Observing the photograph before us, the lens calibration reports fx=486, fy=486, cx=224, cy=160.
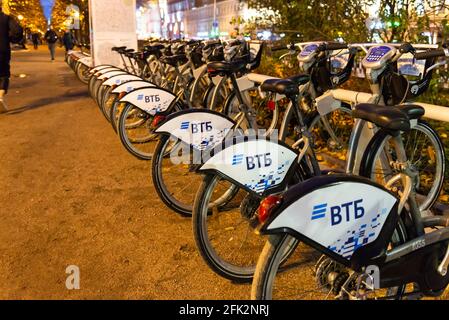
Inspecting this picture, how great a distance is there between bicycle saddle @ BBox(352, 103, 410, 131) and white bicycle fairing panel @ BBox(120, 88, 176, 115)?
3.39 m

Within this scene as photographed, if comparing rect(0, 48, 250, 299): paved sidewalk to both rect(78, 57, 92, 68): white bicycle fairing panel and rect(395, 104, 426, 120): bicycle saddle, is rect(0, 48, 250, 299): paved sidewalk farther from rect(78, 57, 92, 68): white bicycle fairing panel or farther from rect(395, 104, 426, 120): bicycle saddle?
rect(78, 57, 92, 68): white bicycle fairing panel

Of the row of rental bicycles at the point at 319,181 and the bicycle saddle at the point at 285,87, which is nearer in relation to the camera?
the row of rental bicycles at the point at 319,181

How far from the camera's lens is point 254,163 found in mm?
2922

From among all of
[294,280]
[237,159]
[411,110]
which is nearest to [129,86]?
[237,159]

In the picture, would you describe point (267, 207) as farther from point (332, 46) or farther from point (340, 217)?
point (332, 46)

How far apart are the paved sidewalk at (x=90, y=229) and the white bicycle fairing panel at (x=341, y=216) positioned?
3.46ft

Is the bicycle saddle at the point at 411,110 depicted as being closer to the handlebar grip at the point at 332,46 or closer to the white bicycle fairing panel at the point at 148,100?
the handlebar grip at the point at 332,46

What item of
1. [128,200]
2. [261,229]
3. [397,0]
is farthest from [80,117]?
[261,229]

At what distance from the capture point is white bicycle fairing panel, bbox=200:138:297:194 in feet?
9.50

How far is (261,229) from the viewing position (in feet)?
6.81

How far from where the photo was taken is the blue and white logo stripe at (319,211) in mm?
2090

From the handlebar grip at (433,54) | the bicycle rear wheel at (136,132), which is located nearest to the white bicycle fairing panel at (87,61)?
the bicycle rear wheel at (136,132)

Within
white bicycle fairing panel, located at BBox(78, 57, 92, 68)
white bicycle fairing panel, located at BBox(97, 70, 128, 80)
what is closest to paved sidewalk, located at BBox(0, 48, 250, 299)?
white bicycle fairing panel, located at BBox(97, 70, 128, 80)

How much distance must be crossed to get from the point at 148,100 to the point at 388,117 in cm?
358
